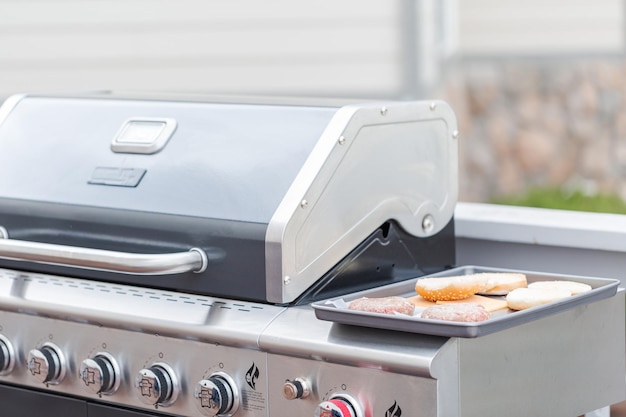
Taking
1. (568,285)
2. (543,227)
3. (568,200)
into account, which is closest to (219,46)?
(568,200)

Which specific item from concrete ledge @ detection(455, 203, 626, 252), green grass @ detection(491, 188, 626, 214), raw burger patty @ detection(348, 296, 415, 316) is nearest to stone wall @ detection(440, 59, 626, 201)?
green grass @ detection(491, 188, 626, 214)

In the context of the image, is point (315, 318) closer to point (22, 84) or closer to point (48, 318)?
point (48, 318)

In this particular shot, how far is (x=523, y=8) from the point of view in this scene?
5.94 m

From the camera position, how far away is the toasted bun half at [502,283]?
6.43 feet

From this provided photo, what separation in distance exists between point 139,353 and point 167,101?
582 millimetres

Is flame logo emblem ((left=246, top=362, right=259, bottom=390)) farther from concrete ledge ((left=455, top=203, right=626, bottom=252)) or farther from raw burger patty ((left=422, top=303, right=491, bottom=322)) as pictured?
concrete ledge ((left=455, top=203, right=626, bottom=252))

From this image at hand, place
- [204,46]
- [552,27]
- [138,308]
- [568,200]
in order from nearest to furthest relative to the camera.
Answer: [138,308], [204,46], [568,200], [552,27]

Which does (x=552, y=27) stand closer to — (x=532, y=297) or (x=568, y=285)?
(x=568, y=285)

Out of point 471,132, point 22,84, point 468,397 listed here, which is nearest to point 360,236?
point 468,397

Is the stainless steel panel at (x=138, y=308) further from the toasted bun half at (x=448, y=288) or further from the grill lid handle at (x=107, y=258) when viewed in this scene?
the toasted bun half at (x=448, y=288)

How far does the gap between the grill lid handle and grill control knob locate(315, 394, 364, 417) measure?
16.1 inches

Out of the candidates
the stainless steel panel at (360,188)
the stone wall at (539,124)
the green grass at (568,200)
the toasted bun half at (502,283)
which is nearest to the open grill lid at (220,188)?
the stainless steel panel at (360,188)

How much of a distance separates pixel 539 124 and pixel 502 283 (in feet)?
13.5

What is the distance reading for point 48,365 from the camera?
2.09 m
